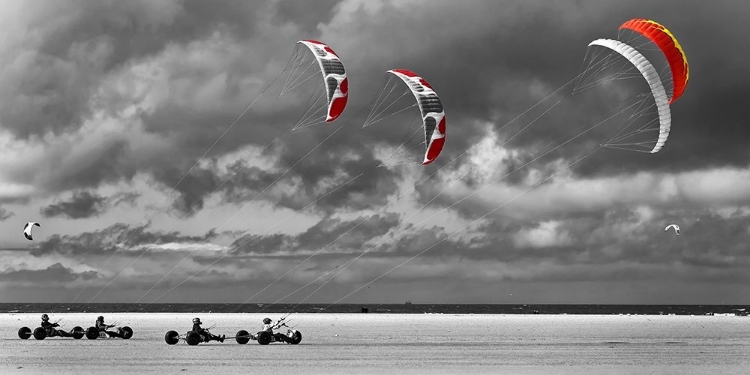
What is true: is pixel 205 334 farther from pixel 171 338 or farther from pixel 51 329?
pixel 51 329

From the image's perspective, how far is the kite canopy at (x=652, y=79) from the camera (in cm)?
3033

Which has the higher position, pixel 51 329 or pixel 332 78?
pixel 332 78

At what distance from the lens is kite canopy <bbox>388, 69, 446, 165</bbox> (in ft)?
107

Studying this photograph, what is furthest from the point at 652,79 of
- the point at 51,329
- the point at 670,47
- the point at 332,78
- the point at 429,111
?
the point at 51,329

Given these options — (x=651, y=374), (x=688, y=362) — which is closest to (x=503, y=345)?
(x=688, y=362)

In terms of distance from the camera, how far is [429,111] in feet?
108

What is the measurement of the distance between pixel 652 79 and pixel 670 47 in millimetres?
1494

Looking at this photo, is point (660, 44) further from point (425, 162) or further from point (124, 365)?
point (124, 365)

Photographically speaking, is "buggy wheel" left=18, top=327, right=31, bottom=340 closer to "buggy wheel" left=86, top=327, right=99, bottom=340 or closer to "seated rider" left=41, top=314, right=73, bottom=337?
"seated rider" left=41, top=314, right=73, bottom=337

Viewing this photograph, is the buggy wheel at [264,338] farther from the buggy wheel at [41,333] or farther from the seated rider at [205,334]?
the buggy wheel at [41,333]

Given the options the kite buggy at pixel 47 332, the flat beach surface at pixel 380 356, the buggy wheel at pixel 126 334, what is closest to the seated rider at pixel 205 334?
the flat beach surface at pixel 380 356

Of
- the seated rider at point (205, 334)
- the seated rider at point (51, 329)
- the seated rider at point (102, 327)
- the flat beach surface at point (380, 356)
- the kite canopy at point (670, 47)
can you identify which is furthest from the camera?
the seated rider at point (102, 327)

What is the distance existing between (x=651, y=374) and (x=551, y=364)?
3.72 m

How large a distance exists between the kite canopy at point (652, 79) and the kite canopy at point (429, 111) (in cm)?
608
